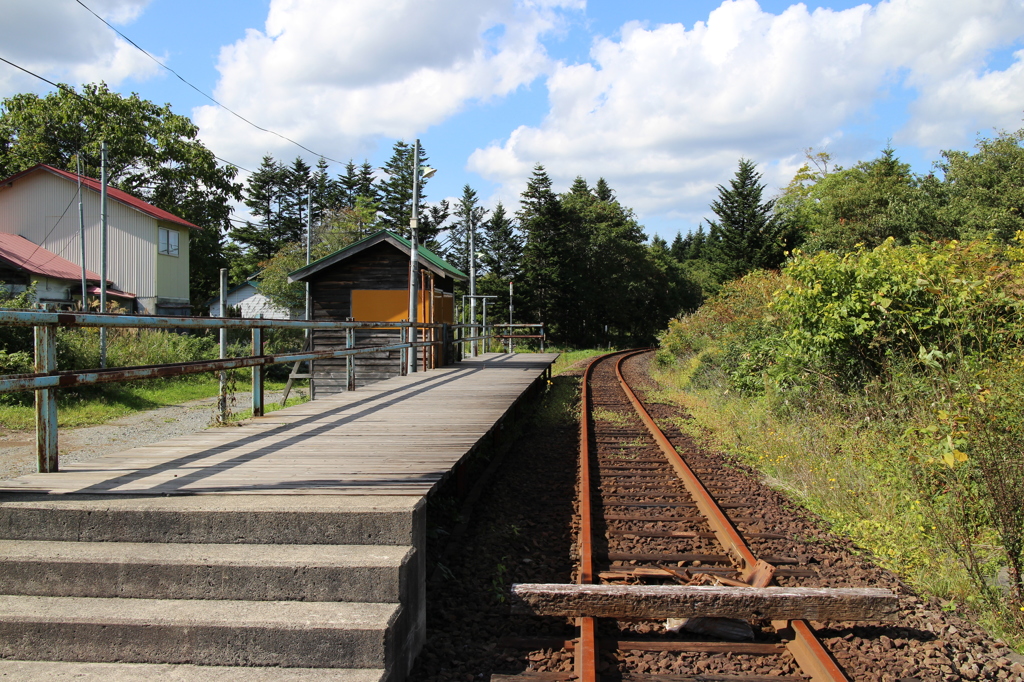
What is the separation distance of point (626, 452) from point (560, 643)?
4.99 meters

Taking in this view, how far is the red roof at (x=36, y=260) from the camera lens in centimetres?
2587

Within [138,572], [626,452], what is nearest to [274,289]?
[626,452]

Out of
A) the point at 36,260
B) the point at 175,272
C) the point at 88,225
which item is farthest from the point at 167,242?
the point at 36,260

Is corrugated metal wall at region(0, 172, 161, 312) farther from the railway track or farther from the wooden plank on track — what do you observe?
the wooden plank on track

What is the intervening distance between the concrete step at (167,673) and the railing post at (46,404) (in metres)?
1.37

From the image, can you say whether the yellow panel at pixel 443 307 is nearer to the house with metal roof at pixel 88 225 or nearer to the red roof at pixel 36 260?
the red roof at pixel 36 260

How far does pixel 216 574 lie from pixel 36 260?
102ft

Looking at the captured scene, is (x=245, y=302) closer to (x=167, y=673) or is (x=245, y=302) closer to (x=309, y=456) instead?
(x=309, y=456)

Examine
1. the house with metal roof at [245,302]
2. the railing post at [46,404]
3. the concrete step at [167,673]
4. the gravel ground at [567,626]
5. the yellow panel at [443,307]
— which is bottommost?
the gravel ground at [567,626]

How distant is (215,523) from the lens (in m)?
3.30

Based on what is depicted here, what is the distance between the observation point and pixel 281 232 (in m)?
74.8

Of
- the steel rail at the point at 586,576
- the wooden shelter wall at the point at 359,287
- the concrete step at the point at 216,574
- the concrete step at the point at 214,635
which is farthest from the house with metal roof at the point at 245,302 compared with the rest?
the concrete step at the point at 214,635

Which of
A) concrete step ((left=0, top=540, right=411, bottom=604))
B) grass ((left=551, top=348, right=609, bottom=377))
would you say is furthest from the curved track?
grass ((left=551, top=348, right=609, bottom=377))

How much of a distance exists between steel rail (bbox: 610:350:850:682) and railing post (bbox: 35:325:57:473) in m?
3.79
